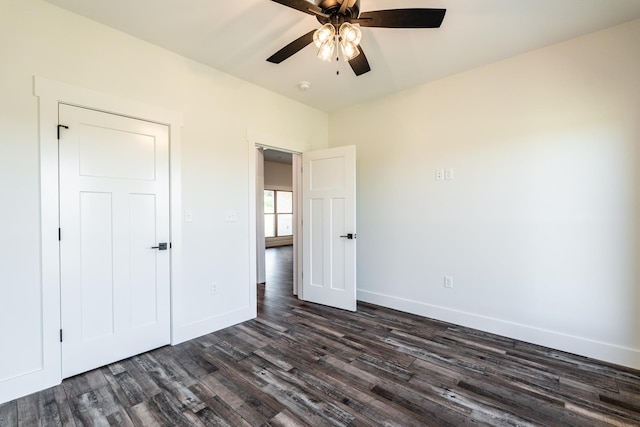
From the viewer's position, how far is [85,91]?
2.17 meters

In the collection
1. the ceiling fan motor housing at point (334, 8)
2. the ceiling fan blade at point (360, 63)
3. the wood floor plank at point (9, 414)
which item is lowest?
the wood floor plank at point (9, 414)

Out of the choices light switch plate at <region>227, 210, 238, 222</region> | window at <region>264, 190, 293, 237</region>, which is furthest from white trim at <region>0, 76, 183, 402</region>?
window at <region>264, 190, 293, 237</region>

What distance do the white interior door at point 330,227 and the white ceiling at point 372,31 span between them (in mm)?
1040

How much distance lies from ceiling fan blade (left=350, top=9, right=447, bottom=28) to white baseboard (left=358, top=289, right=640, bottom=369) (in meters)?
2.76

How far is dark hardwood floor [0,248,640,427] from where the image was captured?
1.73 m

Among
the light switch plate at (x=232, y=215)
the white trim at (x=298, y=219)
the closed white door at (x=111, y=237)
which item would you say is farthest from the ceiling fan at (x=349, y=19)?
the white trim at (x=298, y=219)

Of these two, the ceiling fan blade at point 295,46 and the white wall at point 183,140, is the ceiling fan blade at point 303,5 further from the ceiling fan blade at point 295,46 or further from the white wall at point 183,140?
the white wall at point 183,140

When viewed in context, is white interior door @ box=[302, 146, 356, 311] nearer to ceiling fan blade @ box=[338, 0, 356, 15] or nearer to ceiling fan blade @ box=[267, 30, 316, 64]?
ceiling fan blade @ box=[267, 30, 316, 64]

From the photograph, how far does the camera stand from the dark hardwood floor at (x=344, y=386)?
1.73 meters

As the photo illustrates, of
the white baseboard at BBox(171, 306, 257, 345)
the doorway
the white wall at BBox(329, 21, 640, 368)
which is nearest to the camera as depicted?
the white wall at BBox(329, 21, 640, 368)

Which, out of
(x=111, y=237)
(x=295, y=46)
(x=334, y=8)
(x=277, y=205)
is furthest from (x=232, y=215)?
(x=277, y=205)

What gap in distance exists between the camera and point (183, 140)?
8.92ft

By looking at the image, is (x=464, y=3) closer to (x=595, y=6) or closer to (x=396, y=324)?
(x=595, y=6)

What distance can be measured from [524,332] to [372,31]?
3062 millimetres
